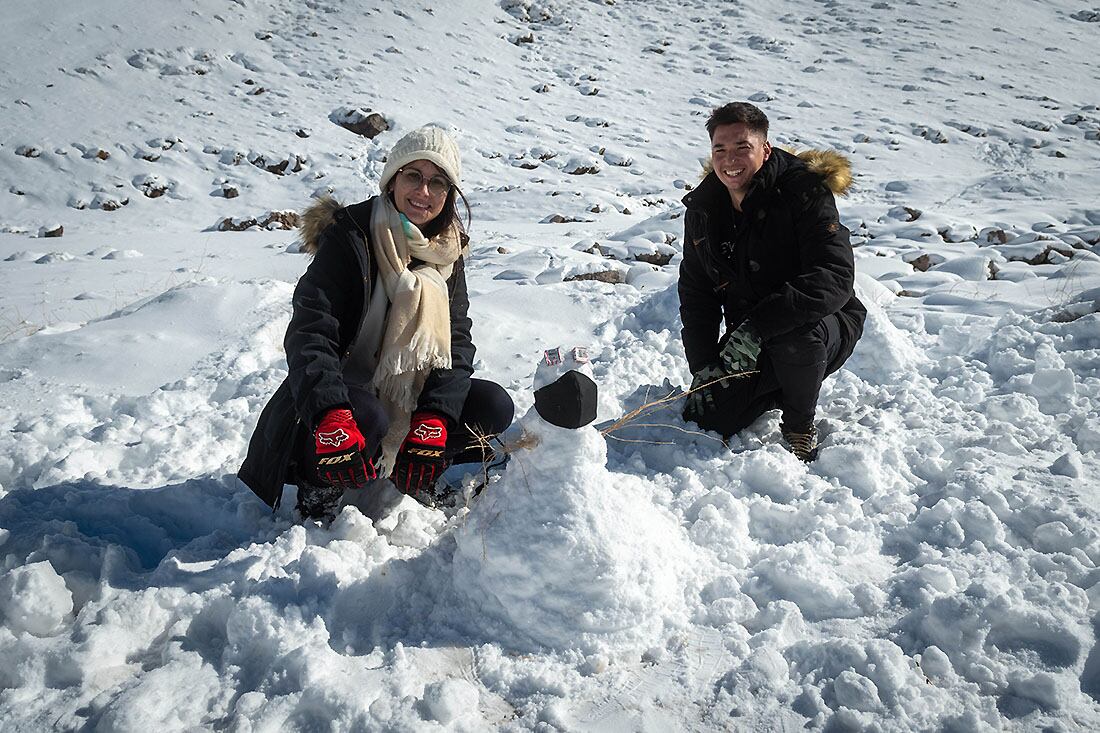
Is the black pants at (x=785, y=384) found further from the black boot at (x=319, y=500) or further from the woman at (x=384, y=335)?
the black boot at (x=319, y=500)

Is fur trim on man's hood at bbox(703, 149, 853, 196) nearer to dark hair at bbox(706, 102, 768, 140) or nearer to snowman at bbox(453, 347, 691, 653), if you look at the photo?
dark hair at bbox(706, 102, 768, 140)

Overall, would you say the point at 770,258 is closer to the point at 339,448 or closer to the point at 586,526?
the point at 586,526

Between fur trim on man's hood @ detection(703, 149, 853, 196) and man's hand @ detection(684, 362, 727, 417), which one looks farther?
man's hand @ detection(684, 362, 727, 417)

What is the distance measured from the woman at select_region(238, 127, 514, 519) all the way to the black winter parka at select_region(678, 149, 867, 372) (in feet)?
3.74

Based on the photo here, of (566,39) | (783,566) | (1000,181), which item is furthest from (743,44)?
(783,566)

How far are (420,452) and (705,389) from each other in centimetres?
129

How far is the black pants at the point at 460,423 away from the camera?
2.08 m

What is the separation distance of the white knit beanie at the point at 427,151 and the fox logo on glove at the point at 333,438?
82cm

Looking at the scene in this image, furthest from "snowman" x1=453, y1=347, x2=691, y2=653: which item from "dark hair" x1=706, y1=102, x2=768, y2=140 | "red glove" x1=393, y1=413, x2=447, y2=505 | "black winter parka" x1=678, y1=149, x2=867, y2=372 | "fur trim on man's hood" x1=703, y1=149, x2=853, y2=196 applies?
"fur trim on man's hood" x1=703, y1=149, x2=853, y2=196

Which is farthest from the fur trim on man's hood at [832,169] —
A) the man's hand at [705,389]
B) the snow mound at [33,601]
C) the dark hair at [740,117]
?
the snow mound at [33,601]

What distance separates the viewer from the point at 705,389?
2.78m

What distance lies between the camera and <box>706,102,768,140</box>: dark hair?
2.51 metres

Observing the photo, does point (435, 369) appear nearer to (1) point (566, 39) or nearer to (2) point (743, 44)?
(1) point (566, 39)

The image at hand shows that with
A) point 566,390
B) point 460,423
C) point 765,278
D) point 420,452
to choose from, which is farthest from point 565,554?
point 765,278
